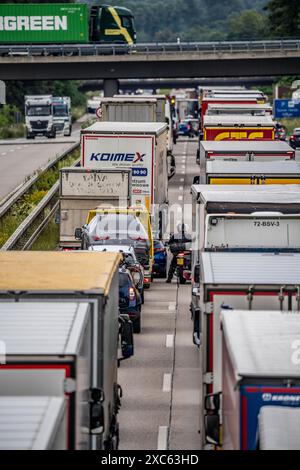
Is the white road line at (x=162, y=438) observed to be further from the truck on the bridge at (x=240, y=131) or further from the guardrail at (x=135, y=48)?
the guardrail at (x=135, y=48)

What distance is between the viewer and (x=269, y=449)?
10.3 meters

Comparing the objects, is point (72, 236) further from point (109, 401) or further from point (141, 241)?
point (109, 401)

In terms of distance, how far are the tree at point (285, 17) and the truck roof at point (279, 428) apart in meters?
113

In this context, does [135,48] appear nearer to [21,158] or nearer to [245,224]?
[21,158]

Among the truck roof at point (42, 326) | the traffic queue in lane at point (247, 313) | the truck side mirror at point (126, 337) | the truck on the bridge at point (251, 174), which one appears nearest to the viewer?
the traffic queue in lane at point (247, 313)

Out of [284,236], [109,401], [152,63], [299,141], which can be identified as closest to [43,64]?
[152,63]

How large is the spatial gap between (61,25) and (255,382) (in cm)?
8206

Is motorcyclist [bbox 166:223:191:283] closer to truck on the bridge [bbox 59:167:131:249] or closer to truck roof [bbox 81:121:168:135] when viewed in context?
truck on the bridge [bbox 59:167:131:249]

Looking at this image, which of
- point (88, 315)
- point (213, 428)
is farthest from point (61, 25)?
point (88, 315)

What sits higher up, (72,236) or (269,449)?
(269,449)

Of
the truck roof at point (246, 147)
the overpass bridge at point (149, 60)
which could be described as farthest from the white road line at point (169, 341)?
the overpass bridge at point (149, 60)

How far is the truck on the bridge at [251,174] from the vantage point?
29781mm

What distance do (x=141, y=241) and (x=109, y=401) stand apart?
17.3 metres

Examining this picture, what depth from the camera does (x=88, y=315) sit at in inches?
507
